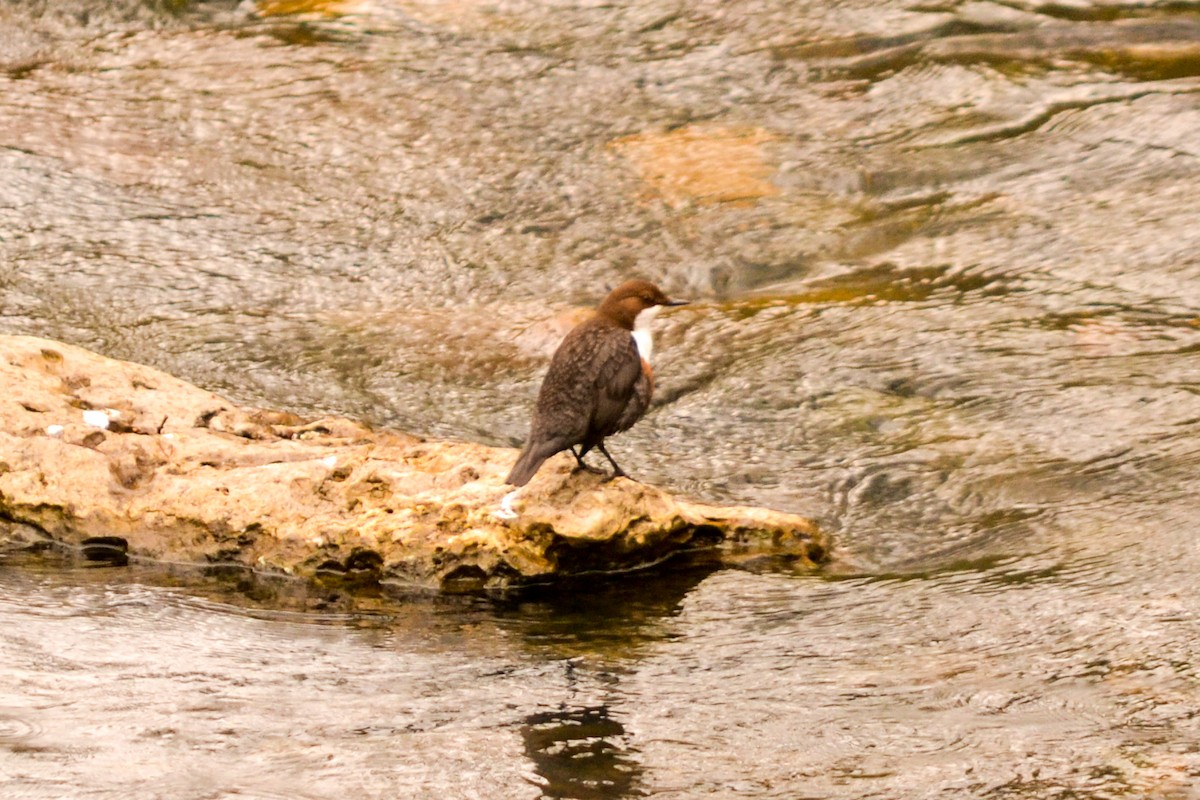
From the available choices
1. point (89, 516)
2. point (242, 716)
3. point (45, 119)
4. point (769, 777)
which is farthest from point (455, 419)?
point (45, 119)

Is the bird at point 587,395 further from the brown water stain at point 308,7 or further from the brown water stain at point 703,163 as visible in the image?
the brown water stain at point 308,7

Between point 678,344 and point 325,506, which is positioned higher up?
point 325,506

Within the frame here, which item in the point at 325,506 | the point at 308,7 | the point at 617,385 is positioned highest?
the point at 308,7

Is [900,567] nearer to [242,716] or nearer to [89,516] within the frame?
[242,716]

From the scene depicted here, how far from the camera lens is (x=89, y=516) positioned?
5508 millimetres

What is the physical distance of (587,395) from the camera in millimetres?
5559

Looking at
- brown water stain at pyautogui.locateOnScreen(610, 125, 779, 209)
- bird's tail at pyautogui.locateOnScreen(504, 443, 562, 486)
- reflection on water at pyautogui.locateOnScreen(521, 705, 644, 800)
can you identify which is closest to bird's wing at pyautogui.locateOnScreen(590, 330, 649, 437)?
bird's tail at pyautogui.locateOnScreen(504, 443, 562, 486)

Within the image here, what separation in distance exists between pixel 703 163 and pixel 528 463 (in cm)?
494

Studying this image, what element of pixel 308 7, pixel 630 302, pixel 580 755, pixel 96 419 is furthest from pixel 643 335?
pixel 308 7

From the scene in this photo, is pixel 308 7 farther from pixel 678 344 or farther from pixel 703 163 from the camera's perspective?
pixel 678 344

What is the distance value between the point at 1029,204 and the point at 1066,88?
5.65ft

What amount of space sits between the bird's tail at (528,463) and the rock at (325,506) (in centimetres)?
11

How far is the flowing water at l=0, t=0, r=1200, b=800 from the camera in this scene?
13.3 ft

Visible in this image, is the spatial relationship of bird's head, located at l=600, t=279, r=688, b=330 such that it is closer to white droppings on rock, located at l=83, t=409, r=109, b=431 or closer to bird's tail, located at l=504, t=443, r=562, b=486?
bird's tail, located at l=504, t=443, r=562, b=486
